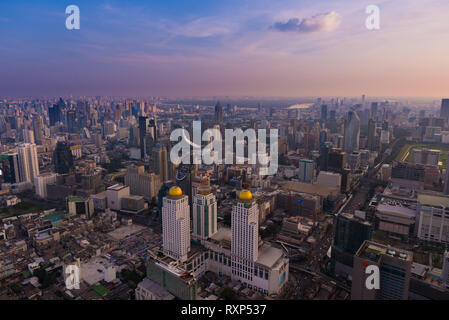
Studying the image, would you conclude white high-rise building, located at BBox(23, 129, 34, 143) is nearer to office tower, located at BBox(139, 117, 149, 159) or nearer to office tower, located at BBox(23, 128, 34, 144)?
office tower, located at BBox(23, 128, 34, 144)

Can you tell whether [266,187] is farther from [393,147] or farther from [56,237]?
[393,147]

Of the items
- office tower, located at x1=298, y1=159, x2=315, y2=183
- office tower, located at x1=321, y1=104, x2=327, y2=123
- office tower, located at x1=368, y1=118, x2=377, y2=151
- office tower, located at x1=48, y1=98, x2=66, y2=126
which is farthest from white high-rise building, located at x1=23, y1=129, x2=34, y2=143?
office tower, located at x1=321, y1=104, x2=327, y2=123

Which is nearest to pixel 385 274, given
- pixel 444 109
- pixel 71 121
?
pixel 444 109

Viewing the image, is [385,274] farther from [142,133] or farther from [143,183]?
[142,133]

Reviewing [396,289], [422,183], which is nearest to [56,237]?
[396,289]
